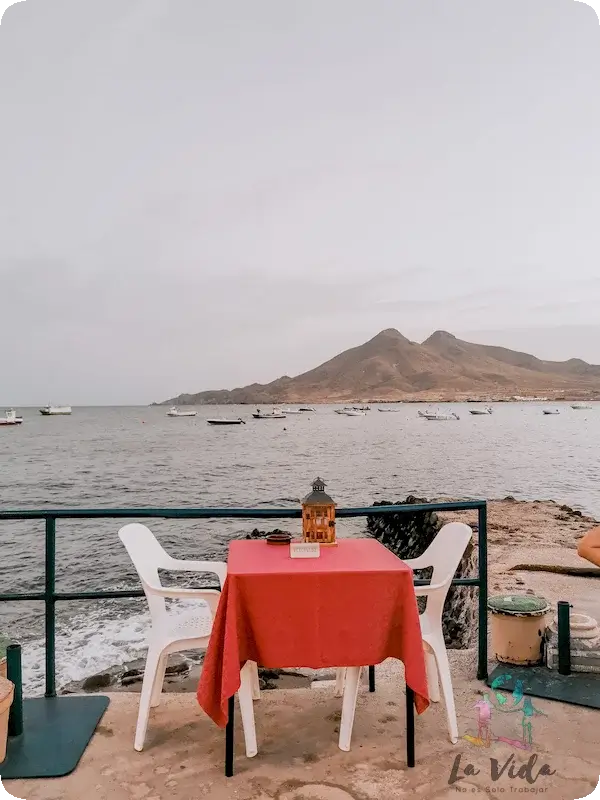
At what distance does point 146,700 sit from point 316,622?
1007 millimetres

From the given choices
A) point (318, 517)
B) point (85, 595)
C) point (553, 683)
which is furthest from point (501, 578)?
point (85, 595)

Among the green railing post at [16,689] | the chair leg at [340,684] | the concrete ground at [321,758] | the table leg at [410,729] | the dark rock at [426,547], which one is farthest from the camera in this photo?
the dark rock at [426,547]

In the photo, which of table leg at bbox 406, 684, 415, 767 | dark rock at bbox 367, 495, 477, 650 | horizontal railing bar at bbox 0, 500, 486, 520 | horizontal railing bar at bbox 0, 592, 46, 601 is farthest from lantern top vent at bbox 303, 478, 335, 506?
dark rock at bbox 367, 495, 477, 650

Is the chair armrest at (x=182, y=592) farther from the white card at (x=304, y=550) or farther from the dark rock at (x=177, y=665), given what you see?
the dark rock at (x=177, y=665)

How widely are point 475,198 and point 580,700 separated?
17620mm

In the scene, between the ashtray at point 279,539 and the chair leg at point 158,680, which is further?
the ashtray at point 279,539

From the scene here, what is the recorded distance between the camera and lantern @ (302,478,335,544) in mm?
3314

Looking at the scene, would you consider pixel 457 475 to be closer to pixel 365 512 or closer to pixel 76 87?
pixel 76 87

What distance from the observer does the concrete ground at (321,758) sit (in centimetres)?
257

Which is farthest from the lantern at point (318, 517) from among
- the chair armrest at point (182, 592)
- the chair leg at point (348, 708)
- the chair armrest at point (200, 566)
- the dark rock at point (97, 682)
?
the dark rock at point (97, 682)

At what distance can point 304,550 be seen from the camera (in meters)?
3.07

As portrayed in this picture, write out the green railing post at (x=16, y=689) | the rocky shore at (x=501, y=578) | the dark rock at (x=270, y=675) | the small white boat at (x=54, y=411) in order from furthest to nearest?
the small white boat at (x=54, y=411) < the rocky shore at (x=501, y=578) < the dark rock at (x=270, y=675) < the green railing post at (x=16, y=689)

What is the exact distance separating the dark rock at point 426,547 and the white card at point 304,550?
3684mm

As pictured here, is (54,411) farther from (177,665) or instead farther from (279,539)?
(279,539)
